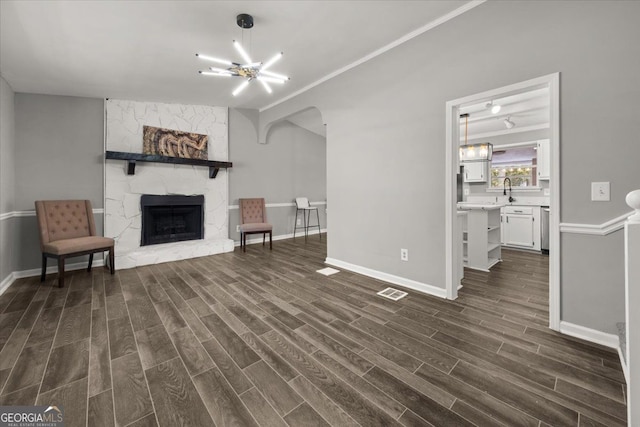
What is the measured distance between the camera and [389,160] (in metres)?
3.15

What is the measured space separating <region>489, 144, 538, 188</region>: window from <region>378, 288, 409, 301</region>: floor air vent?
15.5 feet

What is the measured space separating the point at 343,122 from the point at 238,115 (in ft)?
9.16

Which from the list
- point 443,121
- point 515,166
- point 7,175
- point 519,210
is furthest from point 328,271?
point 515,166

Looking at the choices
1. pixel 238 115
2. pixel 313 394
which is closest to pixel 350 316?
pixel 313 394

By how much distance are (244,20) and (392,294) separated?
3062 mm

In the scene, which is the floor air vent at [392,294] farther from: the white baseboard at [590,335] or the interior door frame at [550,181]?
the white baseboard at [590,335]

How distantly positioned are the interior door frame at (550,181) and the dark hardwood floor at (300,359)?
27 cm

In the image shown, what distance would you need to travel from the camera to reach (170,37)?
2.75m

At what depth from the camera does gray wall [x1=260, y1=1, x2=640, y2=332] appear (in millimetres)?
1825

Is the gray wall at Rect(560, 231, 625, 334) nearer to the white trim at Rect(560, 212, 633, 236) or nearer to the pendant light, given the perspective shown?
the white trim at Rect(560, 212, 633, 236)

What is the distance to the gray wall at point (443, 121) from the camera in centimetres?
183

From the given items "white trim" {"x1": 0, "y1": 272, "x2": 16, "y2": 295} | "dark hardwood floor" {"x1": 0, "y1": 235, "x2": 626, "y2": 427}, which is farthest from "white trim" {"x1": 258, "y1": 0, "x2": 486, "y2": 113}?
"white trim" {"x1": 0, "y1": 272, "x2": 16, "y2": 295}

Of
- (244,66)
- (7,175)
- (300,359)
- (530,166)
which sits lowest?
(300,359)

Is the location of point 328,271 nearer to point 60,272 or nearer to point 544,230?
point 60,272
